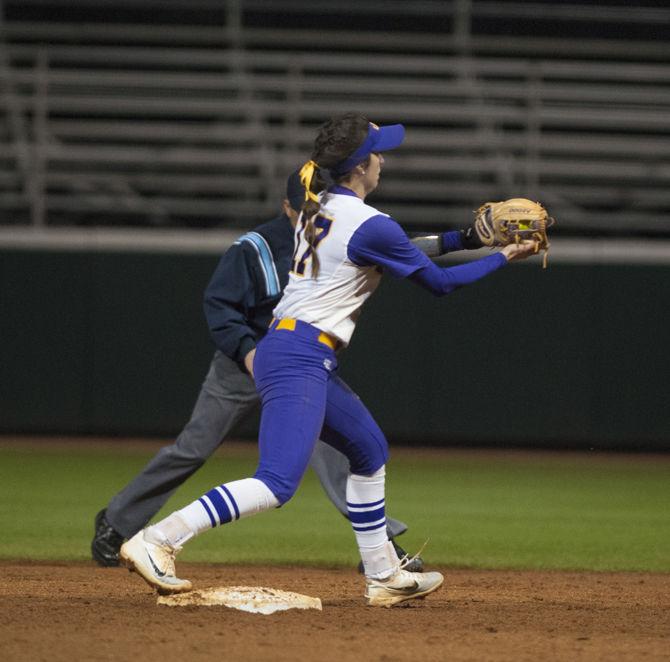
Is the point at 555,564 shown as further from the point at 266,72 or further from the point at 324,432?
the point at 266,72

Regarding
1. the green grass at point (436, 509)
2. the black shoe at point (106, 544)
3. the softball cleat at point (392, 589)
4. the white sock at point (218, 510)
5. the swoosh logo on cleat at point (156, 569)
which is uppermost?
the white sock at point (218, 510)

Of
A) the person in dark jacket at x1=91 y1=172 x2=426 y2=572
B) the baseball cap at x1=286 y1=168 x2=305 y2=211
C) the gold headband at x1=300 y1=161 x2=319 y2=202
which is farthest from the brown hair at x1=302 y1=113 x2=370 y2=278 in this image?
the person in dark jacket at x1=91 y1=172 x2=426 y2=572

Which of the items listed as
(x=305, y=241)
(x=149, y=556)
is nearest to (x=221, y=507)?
(x=149, y=556)

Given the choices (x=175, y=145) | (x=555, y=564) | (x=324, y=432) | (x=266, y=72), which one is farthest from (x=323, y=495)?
(x=266, y=72)

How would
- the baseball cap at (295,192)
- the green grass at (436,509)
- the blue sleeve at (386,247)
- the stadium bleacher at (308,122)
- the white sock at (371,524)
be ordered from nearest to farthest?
the blue sleeve at (386,247) < the white sock at (371,524) < the baseball cap at (295,192) < the green grass at (436,509) < the stadium bleacher at (308,122)

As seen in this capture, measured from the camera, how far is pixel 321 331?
4.39 metres

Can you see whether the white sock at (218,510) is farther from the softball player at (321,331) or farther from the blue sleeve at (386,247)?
the blue sleeve at (386,247)

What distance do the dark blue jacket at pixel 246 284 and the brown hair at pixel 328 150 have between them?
1162 millimetres

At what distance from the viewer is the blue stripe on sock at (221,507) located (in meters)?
4.16

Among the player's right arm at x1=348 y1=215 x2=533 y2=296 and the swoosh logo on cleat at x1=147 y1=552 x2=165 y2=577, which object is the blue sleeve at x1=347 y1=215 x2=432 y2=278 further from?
the swoosh logo on cleat at x1=147 y1=552 x2=165 y2=577

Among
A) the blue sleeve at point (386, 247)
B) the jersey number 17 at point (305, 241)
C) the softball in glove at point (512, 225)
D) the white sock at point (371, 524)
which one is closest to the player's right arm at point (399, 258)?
the blue sleeve at point (386, 247)

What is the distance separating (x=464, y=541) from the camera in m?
6.82

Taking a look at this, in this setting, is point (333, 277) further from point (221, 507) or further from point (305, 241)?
point (221, 507)

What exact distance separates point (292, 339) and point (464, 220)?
26.5 feet
